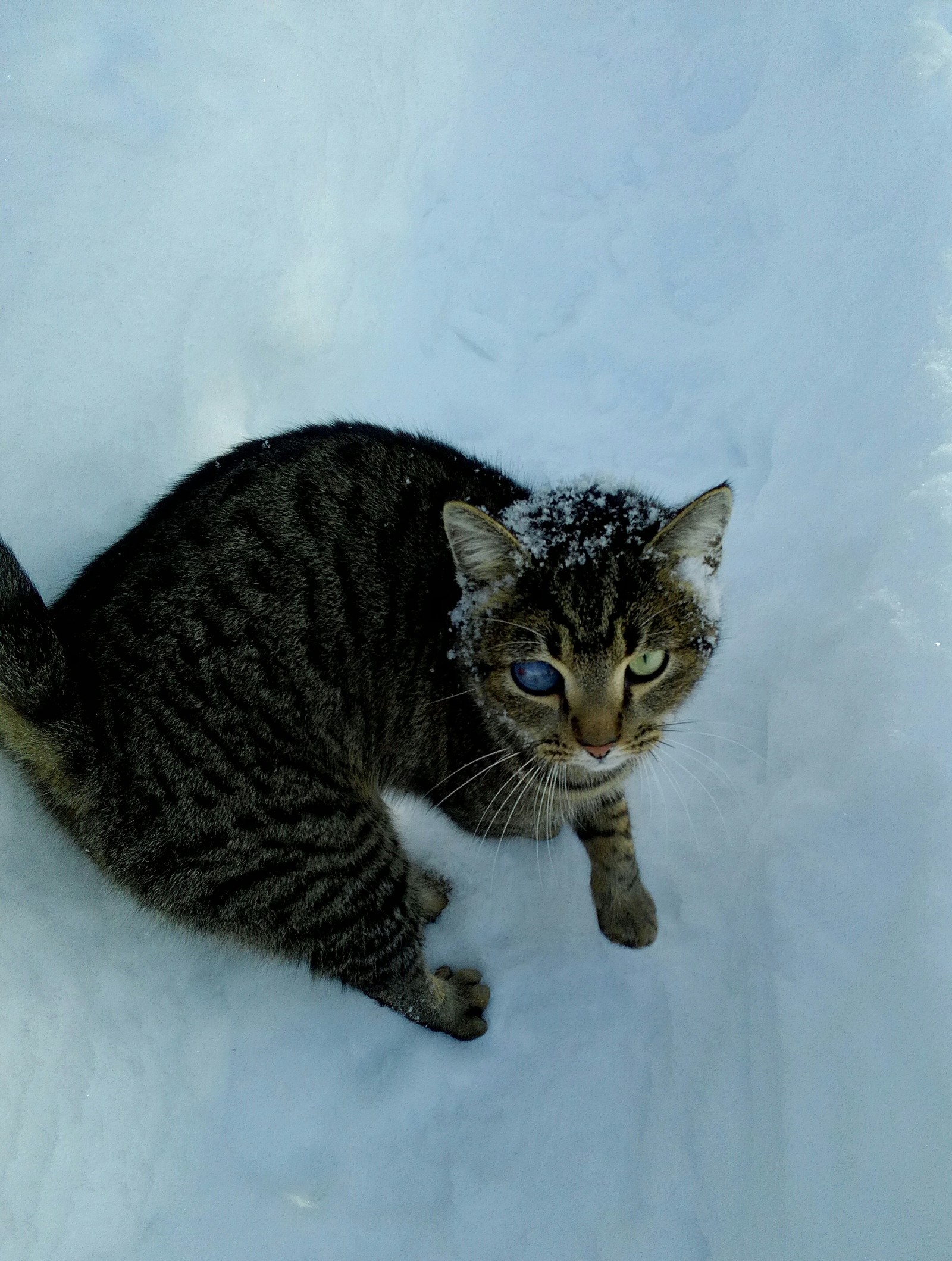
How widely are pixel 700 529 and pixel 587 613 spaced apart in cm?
33

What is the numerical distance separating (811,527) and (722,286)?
3.88 ft

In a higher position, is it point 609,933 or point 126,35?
point 126,35

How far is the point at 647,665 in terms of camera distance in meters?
1.95

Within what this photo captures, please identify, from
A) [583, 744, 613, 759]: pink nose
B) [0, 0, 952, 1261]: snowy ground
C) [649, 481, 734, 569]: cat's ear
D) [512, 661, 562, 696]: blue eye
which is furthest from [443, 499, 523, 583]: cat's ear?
[0, 0, 952, 1261]: snowy ground

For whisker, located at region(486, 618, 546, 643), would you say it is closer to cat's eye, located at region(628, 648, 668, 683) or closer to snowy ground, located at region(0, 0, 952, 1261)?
cat's eye, located at region(628, 648, 668, 683)

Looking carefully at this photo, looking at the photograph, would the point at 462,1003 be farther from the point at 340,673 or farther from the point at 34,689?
the point at 34,689

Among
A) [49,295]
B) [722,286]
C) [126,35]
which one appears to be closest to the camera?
[49,295]

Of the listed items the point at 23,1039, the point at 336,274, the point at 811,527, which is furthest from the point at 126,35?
the point at 23,1039

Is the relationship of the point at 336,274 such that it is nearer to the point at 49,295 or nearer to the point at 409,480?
the point at 49,295

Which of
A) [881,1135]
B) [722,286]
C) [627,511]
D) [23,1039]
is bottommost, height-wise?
[23,1039]

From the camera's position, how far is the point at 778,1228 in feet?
6.14

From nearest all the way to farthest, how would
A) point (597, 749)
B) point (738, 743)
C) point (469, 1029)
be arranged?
point (597, 749), point (469, 1029), point (738, 743)

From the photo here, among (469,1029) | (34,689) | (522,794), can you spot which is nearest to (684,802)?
(522,794)

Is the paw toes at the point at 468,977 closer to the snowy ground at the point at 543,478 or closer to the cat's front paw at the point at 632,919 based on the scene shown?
the snowy ground at the point at 543,478
